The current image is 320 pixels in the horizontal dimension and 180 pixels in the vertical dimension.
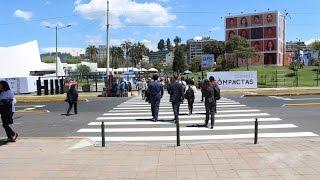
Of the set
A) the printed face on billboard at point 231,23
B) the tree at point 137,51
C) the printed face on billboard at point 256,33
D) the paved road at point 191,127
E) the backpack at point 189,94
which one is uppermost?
the printed face on billboard at point 231,23

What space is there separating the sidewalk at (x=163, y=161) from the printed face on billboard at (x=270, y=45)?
131109 millimetres

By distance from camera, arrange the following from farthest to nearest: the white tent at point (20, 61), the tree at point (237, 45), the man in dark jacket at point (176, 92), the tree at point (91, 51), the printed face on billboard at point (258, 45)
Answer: the tree at point (91, 51) < the printed face on billboard at point (258, 45) < the tree at point (237, 45) < the white tent at point (20, 61) < the man in dark jacket at point (176, 92)

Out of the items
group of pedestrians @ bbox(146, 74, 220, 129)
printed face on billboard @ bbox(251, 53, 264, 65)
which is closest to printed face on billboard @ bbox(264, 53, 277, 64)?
printed face on billboard @ bbox(251, 53, 264, 65)

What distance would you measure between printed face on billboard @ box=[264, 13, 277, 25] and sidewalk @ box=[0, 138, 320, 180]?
431 ft

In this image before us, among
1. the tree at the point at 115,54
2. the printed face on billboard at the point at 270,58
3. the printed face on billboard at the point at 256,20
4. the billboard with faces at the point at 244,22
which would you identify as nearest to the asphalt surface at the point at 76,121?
the printed face on billboard at the point at 270,58

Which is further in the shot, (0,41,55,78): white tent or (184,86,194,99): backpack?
(0,41,55,78): white tent

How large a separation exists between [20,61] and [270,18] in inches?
2678

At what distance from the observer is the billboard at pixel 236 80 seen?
46.7m

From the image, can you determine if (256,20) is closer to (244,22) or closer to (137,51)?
(244,22)

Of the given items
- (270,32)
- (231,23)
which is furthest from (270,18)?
(231,23)

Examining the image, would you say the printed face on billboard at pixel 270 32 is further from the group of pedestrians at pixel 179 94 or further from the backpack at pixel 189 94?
the group of pedestrians at pixel 179 94

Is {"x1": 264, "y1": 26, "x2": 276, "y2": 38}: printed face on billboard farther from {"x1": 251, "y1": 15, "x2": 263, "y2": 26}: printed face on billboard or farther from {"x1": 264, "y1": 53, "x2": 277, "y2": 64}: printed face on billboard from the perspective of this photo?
{"x1": 264, "y1": 53, "x2": 277, "y2": 64}: printed face on billboard

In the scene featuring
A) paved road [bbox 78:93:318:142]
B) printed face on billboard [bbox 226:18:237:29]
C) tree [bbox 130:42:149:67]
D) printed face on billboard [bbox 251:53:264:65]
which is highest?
printed face on billboard [bbox 226:18:237:29]

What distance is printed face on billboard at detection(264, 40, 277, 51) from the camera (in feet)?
464
